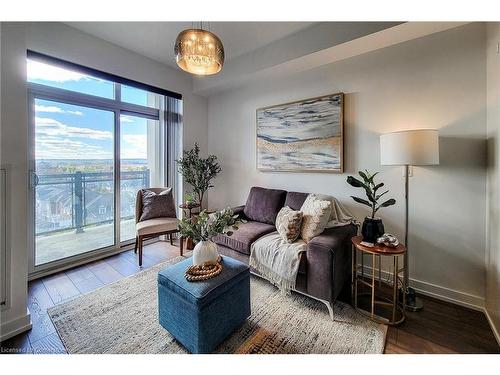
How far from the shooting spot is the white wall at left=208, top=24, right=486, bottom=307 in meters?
1.88

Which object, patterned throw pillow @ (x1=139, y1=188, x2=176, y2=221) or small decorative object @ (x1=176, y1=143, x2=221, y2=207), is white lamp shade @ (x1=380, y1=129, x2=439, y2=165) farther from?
patterned throw pillow @ (x1=139, y1=188, x2=176, y2=221)

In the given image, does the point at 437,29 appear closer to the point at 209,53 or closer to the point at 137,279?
the point at 209,53

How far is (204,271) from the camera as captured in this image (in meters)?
1.53

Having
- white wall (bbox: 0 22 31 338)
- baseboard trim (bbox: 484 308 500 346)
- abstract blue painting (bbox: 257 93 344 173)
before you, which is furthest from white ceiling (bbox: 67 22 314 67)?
baseboard trim (bbox: 484 308 500 346)

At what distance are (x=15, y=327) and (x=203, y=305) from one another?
1.47 m

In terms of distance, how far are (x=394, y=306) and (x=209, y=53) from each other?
231 cm

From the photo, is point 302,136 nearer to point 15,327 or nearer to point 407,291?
point 407,291

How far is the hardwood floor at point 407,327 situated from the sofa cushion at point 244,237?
1.24 metres

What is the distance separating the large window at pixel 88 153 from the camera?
8.11 feet

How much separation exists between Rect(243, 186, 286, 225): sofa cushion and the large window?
5.26 feet

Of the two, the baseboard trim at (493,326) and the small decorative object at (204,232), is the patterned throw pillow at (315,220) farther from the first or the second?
the baseboard trim at (493,326)
